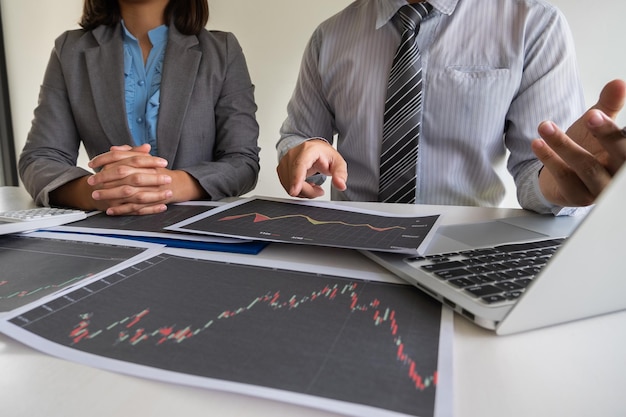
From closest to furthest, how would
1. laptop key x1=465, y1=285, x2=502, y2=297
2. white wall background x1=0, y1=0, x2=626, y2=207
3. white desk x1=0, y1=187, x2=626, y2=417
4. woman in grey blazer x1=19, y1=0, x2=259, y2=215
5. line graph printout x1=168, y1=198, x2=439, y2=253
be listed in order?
white desk x1=0, y1=187, x2=626, y2=417 < laptop key x1=465, y1=285, x2=502, y2=297 < line graph printout x1=168, y1=198, x2=439, y2=253 < woman in grey blazer x1=19, y1=0, x2=259, y2=215 < white wall background x1=0, y1=0, x2=626, y2=207

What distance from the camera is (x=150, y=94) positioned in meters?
1.05

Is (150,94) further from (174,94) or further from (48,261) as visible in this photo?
(48,261)

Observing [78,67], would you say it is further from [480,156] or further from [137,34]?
[480,156]

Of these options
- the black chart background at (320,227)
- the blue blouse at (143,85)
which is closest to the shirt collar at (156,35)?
the blue blouse at (143,85)

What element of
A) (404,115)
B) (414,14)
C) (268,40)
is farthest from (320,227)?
(268,40)

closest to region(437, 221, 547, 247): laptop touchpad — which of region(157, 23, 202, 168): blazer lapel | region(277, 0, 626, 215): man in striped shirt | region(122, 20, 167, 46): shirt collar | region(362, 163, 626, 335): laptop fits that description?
region(362, 163, 626, 335): laptop

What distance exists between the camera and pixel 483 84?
86 centimetres

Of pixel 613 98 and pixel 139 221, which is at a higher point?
pixel 613 98

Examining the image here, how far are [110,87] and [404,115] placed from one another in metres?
0.67

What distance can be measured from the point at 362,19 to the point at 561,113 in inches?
18.1

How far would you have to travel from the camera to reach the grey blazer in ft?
3.30

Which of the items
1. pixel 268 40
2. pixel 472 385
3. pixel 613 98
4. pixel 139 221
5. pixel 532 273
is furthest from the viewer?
pixel 268 40

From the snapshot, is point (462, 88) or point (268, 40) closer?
point (462, 88)

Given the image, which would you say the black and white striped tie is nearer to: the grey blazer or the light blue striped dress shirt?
the light blue striped dress shirt
